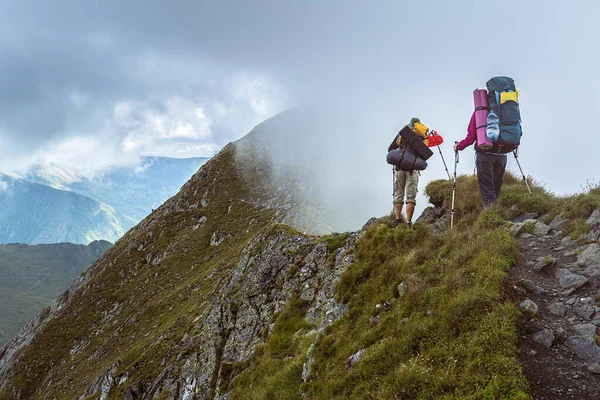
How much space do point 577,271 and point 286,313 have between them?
33.7 feet

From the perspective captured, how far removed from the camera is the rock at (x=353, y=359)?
817cm

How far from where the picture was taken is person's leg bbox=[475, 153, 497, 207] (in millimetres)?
12977

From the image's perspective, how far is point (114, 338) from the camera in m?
72.8

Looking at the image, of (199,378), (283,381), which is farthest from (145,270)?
(283,381)

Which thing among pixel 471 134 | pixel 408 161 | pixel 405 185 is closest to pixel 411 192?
pixel 405 185

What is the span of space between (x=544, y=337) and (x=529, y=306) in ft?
2.37

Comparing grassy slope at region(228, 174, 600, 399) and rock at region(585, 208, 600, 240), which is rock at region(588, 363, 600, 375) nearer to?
grassy slope at region(228, 174, 600, 399)

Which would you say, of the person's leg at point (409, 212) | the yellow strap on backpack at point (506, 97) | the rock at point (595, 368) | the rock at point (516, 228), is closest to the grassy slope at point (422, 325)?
the rock at point (516, 228)

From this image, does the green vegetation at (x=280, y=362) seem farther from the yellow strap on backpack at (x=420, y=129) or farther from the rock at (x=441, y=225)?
the yellow strap on backpack at (x=420, y=129)

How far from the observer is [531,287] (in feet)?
25.2

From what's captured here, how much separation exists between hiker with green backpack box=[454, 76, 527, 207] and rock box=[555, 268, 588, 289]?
4.87 m

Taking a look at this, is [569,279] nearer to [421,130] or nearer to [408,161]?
[408,161]

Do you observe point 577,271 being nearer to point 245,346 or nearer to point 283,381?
point 283,381

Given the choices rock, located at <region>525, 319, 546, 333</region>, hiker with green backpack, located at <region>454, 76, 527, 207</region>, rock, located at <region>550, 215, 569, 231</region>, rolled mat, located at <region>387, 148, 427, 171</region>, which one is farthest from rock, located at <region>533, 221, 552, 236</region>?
rock, located at <region>525, 319, 546, 333</region>
